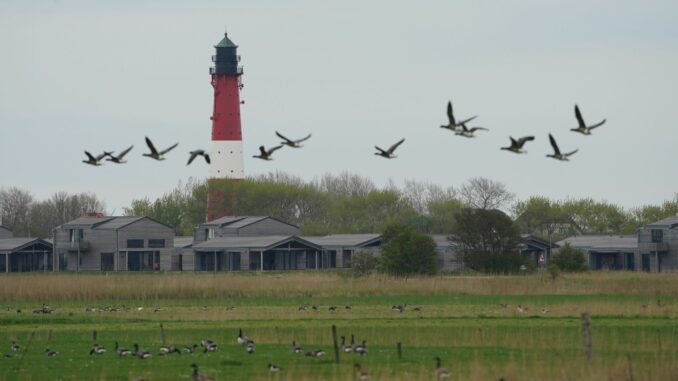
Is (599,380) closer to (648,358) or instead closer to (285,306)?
(648,358)

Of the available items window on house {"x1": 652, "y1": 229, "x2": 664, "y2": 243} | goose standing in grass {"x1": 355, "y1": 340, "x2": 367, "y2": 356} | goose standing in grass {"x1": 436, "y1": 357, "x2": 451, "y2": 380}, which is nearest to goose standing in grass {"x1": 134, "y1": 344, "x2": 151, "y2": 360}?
goose standing in grass {"x1": 355, "y1": 340, "x2": 367, "y2": 356}

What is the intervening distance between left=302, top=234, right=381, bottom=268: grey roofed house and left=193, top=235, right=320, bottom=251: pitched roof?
2161 mm

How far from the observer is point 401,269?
90438 mm

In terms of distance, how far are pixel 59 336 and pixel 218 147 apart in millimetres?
83807

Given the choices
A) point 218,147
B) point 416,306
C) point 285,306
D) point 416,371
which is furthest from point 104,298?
point 218,147

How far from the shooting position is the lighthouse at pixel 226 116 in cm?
12912

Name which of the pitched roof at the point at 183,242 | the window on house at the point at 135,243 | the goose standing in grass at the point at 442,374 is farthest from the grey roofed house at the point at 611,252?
the goose standing in grass at the point at 442,374

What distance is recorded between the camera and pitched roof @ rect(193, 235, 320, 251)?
4712 inches

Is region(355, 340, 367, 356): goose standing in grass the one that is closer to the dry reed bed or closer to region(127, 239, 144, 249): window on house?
the dry reed bed

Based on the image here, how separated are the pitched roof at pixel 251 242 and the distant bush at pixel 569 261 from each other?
1112 inches

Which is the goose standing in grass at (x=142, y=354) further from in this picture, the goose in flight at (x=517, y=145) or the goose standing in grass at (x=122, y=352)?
the goose in flight at (x=517, y=145)

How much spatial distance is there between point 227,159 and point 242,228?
668cm

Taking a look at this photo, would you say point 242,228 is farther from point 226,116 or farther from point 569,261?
point 569,261

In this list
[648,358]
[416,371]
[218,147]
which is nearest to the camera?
[416,371]
